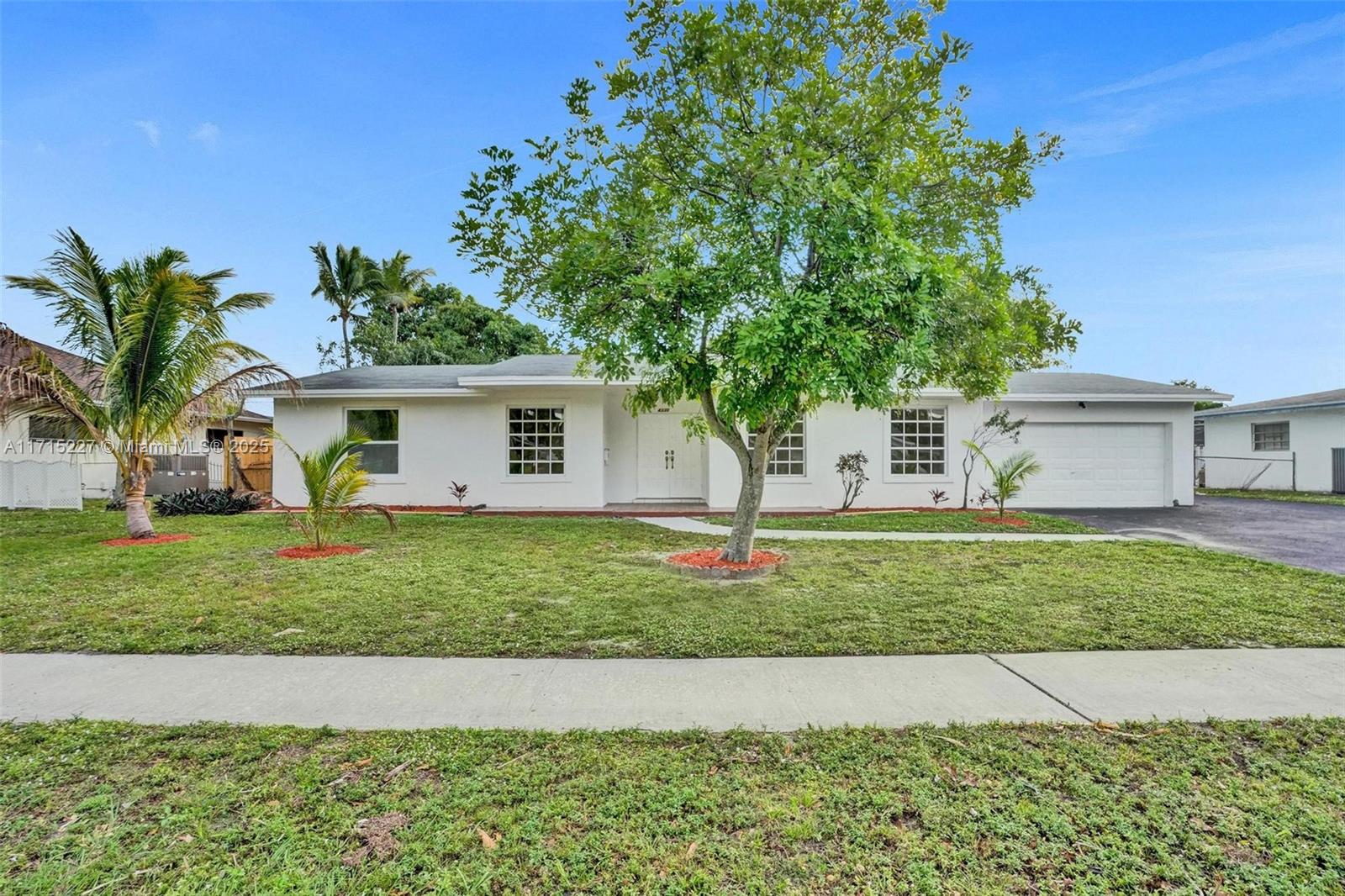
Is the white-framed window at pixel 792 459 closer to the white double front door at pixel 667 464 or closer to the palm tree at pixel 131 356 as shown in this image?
the white double front door at pixel 667 464

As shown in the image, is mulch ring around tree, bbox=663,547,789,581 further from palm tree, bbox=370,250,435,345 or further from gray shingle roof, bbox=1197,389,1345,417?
palm tree, bbox=370,250,435,345

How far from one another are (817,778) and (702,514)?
9630 millimetres

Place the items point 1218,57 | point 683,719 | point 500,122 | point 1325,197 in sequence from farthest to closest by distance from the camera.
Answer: point 1325,197 → point 500,122 → point 1218,57 → point 683,719

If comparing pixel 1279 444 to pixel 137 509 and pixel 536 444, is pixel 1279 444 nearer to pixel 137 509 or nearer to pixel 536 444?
pixel 536 444

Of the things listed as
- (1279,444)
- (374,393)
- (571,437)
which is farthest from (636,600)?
(1279,444)

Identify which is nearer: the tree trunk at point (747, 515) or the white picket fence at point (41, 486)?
the tree trunk at point (747, 515)

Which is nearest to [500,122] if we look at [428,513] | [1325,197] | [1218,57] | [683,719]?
[428,513]

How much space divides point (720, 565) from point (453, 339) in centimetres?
2327

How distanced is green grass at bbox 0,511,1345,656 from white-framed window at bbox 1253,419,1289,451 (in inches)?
651

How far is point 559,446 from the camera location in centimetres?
1378

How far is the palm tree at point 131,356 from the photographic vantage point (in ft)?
29.0

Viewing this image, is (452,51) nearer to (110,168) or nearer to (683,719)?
(110,168)

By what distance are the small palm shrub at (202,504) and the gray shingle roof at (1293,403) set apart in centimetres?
2868

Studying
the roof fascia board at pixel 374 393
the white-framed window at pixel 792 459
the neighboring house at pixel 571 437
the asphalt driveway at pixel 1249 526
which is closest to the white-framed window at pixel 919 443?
the neighboring house at pixel 571 437
